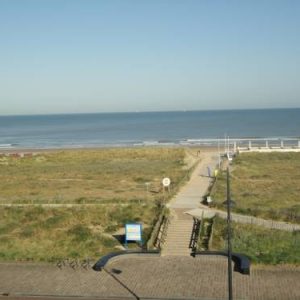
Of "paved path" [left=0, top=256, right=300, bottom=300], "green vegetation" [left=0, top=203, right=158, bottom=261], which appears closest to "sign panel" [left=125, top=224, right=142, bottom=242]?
"green vegetation" [left=0, top=203, right=158, bottom=261]

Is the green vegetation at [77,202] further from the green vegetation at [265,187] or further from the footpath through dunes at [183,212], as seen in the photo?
the green vegetation at [265,187]

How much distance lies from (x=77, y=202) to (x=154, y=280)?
14.0 meters

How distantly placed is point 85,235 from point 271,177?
21.7 m

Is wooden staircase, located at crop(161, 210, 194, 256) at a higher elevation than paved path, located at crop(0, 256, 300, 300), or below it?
higher

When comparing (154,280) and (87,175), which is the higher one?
(87,175)

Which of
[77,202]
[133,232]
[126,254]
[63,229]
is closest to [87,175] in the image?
[77,202]

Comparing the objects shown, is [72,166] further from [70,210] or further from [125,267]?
[125,267]

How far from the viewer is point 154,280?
833 inches

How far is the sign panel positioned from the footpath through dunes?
→ 135 centimetres

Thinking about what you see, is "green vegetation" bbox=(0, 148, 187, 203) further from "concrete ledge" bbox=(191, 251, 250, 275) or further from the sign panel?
"concrete ledge" bbox=(191, 251, 250, 275)

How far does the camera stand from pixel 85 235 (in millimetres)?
27656

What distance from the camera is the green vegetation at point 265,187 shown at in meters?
30.2

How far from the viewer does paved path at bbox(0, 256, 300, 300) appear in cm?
1967

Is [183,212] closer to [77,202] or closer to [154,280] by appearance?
[77,202]
